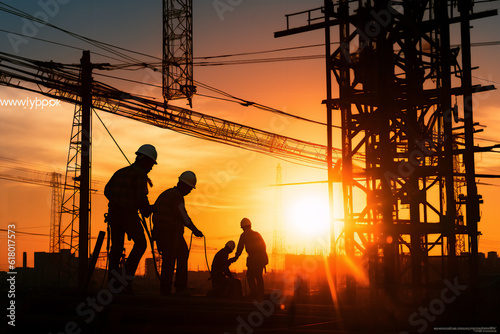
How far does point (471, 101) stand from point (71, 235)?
37.9 m

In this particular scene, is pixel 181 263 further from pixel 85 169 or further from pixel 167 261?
pixel 85 169

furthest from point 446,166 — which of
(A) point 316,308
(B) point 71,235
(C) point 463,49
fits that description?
(B) point 71,235

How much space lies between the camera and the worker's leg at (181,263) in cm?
1115

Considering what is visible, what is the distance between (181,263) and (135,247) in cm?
135

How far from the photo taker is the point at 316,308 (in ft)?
36.5

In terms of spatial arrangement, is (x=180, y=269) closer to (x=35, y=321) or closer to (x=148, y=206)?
(x=148, y=206)

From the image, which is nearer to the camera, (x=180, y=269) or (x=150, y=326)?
(x=150, y=326)

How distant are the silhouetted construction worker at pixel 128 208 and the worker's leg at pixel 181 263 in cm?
103

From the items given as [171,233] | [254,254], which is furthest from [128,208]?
[254,254]

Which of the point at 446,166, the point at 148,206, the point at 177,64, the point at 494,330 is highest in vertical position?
the point at 177,64

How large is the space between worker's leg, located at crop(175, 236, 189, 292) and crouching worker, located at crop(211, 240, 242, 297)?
1.52m

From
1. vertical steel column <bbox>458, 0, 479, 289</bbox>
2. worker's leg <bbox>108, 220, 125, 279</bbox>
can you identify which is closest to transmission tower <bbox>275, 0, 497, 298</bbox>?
vertical steel column <bbox>458, 0, 479, 289</bbox>

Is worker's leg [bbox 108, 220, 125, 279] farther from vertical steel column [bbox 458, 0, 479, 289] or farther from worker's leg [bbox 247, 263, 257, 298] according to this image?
vertical steel column [bbox 458, 0, 479, 289]

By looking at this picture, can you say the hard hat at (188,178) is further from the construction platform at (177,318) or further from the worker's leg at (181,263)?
the construction platform at (177,318)
